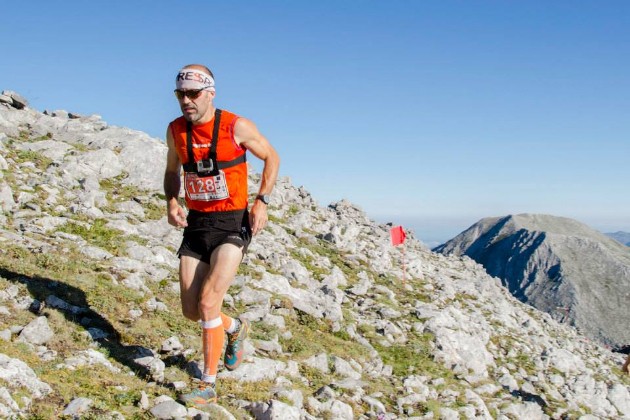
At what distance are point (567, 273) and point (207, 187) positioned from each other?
76.7 metres

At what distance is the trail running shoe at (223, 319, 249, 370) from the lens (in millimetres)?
7457

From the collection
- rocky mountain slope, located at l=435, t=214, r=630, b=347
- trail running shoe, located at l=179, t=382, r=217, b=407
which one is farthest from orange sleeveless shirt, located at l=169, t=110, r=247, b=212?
rocky mountain slope, located at l=435, t=214, r=630, b=347

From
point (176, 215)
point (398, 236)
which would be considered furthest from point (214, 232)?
point (398, 236)

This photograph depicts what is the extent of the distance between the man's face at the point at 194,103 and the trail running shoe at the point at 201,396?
11.1 feet

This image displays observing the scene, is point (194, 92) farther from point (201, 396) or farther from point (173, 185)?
point (201, 396)

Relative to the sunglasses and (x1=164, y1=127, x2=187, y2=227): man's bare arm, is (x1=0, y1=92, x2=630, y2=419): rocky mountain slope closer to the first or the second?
(x1=164, y1=127, x2=187, y2=227): man's bare arm

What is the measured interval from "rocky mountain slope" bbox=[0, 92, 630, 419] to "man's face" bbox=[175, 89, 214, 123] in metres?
3.45

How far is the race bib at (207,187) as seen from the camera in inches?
257

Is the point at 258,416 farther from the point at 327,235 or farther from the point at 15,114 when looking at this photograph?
the point at 15,114

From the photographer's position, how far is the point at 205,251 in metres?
6.72

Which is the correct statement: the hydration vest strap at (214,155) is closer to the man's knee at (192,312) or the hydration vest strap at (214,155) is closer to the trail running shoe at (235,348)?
the man's knee at (192,312)

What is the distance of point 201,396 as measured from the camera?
6367 mm

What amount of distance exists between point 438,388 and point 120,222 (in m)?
9.38

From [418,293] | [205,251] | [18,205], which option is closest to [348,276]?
[418,293]
